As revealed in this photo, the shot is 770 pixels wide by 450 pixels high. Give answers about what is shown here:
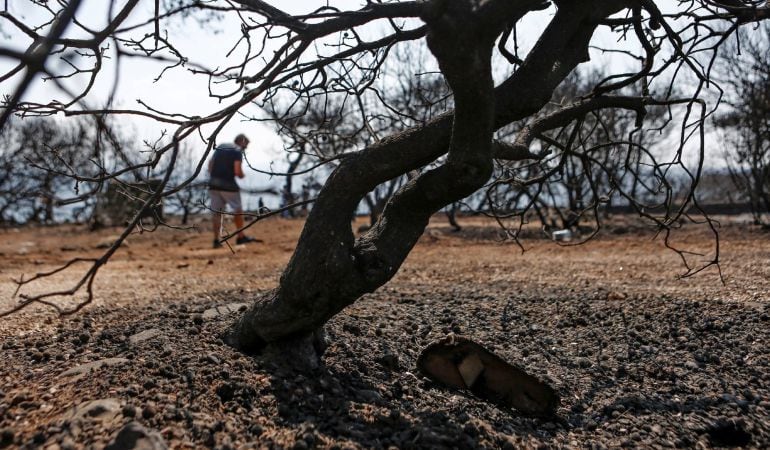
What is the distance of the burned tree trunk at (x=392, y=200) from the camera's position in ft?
8.24

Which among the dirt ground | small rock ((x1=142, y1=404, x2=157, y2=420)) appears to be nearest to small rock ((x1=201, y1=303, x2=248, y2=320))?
the dirt ground

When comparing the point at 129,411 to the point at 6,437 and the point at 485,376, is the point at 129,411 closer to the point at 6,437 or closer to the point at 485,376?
the point at 6,437

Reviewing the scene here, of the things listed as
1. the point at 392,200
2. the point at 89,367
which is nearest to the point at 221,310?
the point at 89,367

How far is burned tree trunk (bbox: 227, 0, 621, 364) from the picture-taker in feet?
8.24

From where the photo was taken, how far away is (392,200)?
2699 millimetres

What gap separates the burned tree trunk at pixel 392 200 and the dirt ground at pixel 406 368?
0.87 ft

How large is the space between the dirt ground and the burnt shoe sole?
0.20 feet

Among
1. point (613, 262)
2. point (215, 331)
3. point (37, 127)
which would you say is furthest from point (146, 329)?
point (37, 127)

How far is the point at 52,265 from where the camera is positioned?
7.46 m

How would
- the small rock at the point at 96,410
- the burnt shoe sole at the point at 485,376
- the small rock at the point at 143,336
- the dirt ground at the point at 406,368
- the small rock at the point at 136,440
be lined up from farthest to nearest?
the small rock at the point at 143,336
the burnt shoe sole at the point at 485,376
the dirt ground at the point at 406,368
the small rock at the point at 96,410
the small rock at the point at 136,440

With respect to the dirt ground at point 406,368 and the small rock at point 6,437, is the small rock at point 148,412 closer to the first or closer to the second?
the dirt ground at point 406,368

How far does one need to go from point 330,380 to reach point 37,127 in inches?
422

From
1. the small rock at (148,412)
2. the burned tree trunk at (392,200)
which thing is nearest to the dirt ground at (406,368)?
the small rock at (148,412)

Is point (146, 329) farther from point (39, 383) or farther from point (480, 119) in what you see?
point (480, 119)
